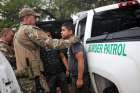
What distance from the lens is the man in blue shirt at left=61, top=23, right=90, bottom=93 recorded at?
5.38 m

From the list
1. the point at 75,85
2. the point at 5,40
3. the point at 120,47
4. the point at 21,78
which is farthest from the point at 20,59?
the point at 120,47

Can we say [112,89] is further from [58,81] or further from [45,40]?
[58,81]

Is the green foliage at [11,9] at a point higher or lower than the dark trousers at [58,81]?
higher

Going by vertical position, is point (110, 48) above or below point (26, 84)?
above

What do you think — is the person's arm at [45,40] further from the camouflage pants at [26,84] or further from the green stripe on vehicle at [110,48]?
the camouflage pants at [26,84]

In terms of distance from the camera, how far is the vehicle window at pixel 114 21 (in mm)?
5734

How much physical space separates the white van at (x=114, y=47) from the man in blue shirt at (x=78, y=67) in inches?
4.1

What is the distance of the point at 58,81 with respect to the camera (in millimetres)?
6953

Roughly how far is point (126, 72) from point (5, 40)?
348 cm

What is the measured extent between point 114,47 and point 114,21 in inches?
64.8

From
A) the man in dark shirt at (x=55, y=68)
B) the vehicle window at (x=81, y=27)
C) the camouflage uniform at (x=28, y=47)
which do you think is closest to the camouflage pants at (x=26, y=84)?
the camouflage uniform at (x=28, y=47)

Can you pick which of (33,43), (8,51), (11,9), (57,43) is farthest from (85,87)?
(11,9)

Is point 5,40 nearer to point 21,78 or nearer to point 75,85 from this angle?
point 21,78

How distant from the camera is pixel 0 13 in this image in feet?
70.7
